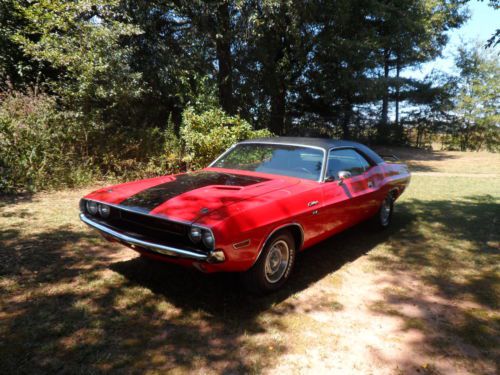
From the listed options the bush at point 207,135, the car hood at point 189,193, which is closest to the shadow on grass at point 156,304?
the car hood at point 189,193

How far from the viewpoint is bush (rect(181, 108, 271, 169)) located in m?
9.09

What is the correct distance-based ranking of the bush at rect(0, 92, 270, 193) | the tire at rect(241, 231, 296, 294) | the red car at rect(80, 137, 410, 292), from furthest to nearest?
the bush at rect(0, 92, 270, 193) → the tire at rect(241, 231, 296, 294) → the red car at rect(80, 137, 410, 292)

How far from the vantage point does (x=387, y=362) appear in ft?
8.43

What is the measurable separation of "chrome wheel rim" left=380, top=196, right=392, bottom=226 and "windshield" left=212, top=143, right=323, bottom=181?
1828mm

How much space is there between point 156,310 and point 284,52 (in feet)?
47.7

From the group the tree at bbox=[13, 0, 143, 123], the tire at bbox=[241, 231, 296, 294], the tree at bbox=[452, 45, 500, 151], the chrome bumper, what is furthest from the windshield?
the tree at bbox=[452, 45, 500, 151]

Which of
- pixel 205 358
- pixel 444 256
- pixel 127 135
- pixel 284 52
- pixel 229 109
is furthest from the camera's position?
pixel 284 52

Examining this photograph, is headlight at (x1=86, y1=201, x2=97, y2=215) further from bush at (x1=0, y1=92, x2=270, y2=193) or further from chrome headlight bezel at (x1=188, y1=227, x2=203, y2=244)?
bush at (x1=0, y1=92, x2=270, y2=193)

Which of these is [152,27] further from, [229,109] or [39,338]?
[39,338]

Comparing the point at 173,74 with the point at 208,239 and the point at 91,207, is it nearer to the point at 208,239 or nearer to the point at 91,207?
the point at 91,207

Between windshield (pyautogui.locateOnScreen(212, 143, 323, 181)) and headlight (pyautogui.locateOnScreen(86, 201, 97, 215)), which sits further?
windshield (pyautogui.locateOnScreen(212, 143, 323, 181))

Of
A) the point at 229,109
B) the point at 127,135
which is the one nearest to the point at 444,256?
the point at 127,135

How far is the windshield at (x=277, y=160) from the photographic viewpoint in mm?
4180

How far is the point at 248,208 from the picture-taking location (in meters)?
3.05
